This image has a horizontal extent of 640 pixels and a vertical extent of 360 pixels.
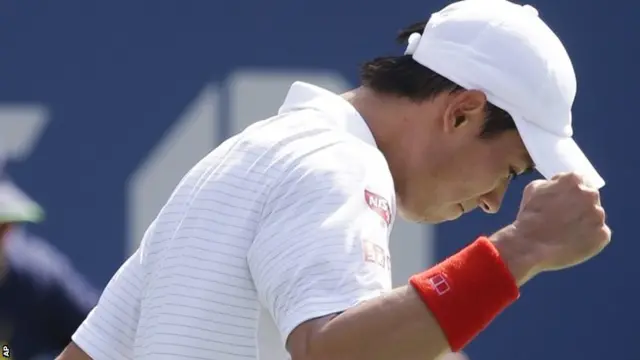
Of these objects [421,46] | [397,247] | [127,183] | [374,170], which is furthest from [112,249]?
[374,170]

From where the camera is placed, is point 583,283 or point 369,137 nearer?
point 369,137

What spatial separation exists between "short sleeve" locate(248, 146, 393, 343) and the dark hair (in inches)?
7.5

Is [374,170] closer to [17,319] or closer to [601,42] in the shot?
[17,319]

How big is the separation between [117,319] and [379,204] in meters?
0.44

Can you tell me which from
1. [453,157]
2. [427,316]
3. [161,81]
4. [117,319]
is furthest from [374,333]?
[161,81]

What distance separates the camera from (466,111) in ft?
4.50

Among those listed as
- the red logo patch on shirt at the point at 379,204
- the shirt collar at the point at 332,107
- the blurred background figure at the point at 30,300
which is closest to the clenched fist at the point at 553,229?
the red logo patch on shirt at the point at 379,204

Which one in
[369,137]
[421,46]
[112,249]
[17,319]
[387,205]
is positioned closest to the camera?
[387,205]

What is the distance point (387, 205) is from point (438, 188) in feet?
0.75

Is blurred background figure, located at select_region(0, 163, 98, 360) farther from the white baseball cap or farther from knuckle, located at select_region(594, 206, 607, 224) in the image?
knuckle, located at select_region(594, 206, 607, 224)

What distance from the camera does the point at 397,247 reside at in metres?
3.05

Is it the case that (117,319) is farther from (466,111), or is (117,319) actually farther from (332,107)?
(466,111)

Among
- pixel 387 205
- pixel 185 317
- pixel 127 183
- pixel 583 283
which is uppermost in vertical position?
pixel 387 205

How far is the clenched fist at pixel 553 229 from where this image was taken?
1.19 m
